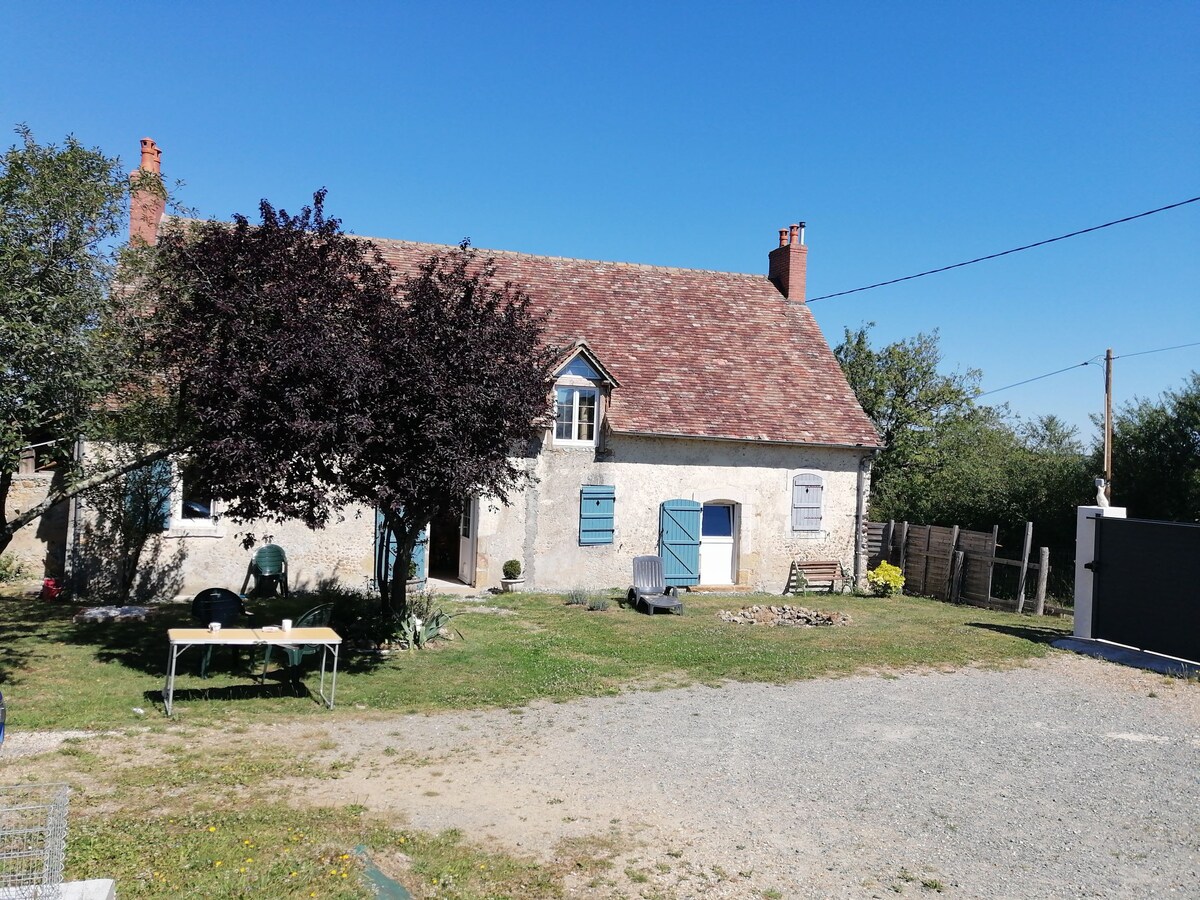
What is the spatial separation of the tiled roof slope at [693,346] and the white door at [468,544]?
351 cm

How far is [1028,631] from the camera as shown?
51.2ft

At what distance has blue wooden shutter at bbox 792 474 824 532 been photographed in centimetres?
1958

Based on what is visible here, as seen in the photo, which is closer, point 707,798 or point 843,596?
point 707,798

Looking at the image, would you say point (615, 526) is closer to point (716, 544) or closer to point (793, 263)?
point (716, 544)

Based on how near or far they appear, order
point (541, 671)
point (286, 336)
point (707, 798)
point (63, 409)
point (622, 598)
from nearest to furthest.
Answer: point (707, 798) → point (63, 409) → point (286, 336) → point (541, 671) → point (622, 598)

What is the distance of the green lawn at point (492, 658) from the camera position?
9.38 m

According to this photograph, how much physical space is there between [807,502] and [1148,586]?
7438 mm

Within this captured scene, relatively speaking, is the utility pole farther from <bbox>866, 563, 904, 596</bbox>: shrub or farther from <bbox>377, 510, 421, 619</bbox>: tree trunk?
<bbox>377, 510, 421, 619</bbox>: tree trunk

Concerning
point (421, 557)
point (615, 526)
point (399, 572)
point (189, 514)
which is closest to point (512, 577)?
point (421, 557)

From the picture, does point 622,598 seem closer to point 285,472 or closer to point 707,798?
point 285,472

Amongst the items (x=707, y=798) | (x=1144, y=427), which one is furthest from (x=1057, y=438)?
(x=707, y=798)

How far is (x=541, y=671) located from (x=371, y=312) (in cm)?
503

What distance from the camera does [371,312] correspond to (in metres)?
10.3

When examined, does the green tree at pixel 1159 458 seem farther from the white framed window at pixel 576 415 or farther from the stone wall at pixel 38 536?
the stone wall at pixel 38 536
